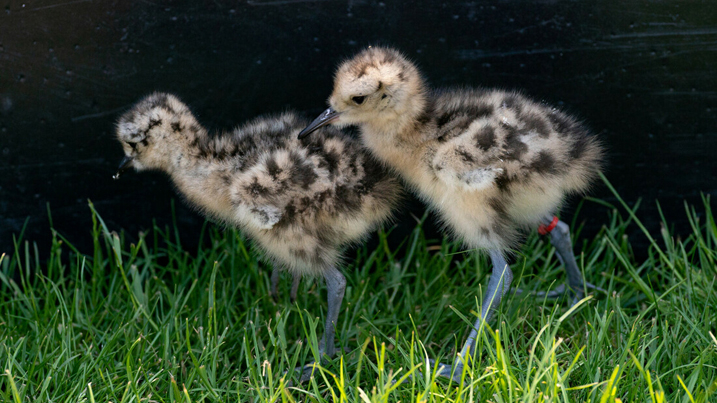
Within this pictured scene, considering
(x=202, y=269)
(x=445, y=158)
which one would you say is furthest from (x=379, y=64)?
(x=202, y=269)

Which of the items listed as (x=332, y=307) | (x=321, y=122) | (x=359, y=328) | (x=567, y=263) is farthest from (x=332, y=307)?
(x=567, y=263)

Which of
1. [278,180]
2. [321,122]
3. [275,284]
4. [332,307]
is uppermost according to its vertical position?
[321,122]

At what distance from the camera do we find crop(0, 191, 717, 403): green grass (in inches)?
66.1

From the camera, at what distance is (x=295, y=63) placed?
7.48ft

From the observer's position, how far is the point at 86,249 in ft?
8.28

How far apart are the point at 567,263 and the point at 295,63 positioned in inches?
43.2

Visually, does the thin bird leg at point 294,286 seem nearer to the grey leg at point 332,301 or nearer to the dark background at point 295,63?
the grey leg at point 332,301

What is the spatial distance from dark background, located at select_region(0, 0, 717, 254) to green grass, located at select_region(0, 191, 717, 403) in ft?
0.93

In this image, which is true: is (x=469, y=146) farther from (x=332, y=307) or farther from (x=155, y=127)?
(x=155, y=127)

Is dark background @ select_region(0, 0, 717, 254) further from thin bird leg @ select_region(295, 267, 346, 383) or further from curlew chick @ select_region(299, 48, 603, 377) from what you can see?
thin bird leg @ select_region(295, 267, 346, 383)

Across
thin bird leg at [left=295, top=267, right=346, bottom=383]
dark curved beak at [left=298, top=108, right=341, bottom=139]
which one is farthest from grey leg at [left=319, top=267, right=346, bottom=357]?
dark curved beak at [left=298, top=108, right=341, bottom=139]

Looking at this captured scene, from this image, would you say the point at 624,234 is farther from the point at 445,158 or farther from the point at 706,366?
the point at 445,158

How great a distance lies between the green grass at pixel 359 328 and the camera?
5.51 ft

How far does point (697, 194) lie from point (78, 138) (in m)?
2.18
